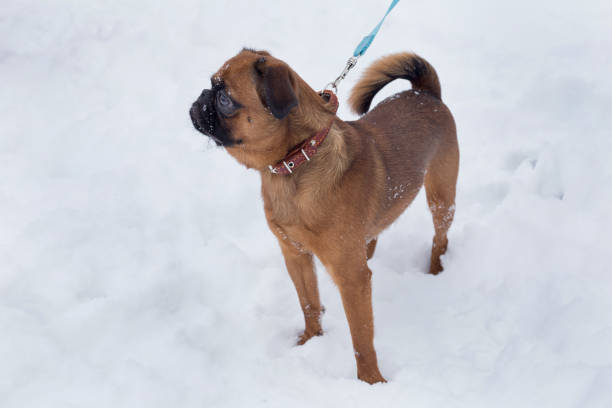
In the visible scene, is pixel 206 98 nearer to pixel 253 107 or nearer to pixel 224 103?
pixel 224 103

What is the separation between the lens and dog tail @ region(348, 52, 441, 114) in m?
3.66

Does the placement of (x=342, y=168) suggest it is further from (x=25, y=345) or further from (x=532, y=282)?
(x=25, y=345)

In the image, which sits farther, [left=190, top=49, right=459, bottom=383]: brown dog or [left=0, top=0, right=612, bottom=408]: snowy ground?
[left=0, top=0, right=612, bottom=408]: snowy ground

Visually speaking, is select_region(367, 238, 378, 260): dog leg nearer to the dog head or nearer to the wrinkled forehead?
the dog head

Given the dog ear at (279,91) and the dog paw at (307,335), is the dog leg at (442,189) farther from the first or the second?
the dog ear at (279,91)

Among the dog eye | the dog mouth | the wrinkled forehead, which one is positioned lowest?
the dog mouth

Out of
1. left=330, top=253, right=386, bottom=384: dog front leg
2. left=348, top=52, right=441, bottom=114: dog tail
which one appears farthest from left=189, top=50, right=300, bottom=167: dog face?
left=348, top=52, right=441, bottom=114: dog tail

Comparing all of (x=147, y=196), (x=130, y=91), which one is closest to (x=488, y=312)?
(x=147, y=196)

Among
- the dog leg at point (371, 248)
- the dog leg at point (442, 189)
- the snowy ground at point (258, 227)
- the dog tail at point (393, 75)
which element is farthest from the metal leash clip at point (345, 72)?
the snowy ground at point (258, 227)

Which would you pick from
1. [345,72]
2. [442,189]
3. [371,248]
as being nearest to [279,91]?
[345,72]

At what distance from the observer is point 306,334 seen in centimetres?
348

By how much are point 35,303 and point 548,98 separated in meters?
5.48

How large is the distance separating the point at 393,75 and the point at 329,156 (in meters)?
1.28

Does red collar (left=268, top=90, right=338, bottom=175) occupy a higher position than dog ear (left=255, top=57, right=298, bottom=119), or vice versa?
dog ear (left=255, top=57, right=298, bottom=119)
